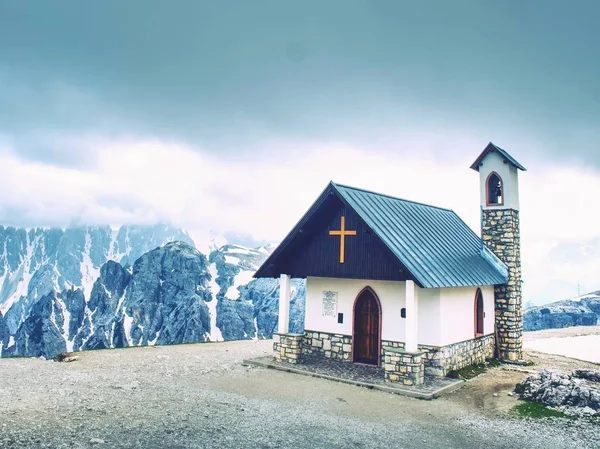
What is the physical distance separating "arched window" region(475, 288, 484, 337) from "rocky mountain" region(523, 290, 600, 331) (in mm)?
32265

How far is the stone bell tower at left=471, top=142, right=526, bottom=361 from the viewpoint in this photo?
64.7ft

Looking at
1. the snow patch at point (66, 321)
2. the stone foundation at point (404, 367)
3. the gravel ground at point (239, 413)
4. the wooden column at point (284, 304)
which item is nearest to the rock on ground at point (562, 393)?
the gravel ground at point (239, 413)

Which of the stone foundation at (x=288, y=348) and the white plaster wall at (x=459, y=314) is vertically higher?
the white plaster wall at (x=459, y=314)

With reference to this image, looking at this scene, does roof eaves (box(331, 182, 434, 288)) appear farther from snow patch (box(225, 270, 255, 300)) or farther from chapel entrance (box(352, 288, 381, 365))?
snow patch (box(225, 270, 255, 300))

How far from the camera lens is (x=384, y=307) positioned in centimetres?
1672

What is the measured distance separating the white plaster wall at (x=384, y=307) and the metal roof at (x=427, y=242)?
1.18 meters

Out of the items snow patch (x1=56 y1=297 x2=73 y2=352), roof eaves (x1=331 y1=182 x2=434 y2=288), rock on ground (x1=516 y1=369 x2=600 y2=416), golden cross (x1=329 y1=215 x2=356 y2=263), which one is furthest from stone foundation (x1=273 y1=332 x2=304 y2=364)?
snow patch (x1=56 y1=297 x2=73 y2=352)

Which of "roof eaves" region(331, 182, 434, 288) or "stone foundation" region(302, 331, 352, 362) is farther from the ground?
"roof eaves" region(331, 182, 434, 288)

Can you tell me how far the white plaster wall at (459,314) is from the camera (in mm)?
16234

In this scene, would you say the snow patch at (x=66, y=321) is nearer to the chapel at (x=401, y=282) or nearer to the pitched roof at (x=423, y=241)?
the chapel at (x=401, y=282)

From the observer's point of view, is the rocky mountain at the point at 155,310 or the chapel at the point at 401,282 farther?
the rocky mountain at the point at 155,310

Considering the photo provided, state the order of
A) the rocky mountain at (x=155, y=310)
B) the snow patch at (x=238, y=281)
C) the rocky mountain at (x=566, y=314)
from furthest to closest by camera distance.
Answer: the snow patch at (x=238, y=281) < the rocky mountain at (x=155, y=310) < the rocky mountain at (x=566, y=314)

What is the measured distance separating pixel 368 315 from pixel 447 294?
2933 millimetres

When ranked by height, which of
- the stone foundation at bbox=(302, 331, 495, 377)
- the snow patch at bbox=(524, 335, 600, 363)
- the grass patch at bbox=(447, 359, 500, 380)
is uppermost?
the stone foundation at bbox=(302, 331, 495, 377)
